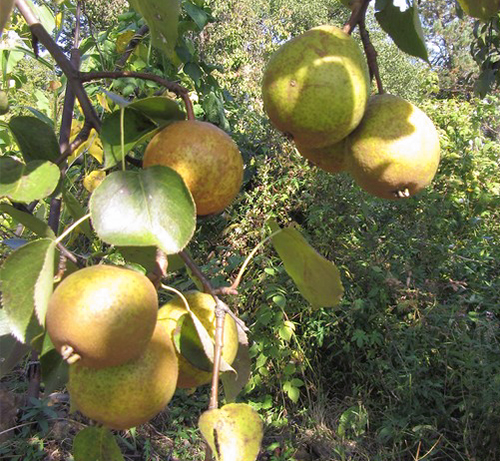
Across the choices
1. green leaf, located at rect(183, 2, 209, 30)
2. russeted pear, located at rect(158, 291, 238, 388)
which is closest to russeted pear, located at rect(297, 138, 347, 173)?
russeted pear, located at rect(158, 291, 238, 388)

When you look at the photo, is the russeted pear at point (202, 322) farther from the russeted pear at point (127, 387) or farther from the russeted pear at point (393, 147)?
the russeted pear at point (393, 147)

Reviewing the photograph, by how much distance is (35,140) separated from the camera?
64 cm

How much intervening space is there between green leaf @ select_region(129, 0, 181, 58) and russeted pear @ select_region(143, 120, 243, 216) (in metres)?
0.17

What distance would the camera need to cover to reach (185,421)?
8.79ft

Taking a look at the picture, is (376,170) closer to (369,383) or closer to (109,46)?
(369,383)

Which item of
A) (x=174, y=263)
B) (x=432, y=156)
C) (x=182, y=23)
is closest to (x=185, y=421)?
(x=182, y=23)

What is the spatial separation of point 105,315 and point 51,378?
20cm

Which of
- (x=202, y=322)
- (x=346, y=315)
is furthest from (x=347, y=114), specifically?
(x=346, y=315)

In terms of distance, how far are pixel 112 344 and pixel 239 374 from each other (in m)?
0.24

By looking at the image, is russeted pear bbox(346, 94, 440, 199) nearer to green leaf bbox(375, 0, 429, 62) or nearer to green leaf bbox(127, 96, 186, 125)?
green leaf bbox(375, 0, 429, 62)

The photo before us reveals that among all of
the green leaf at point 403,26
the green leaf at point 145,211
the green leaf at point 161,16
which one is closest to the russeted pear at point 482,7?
the green leaf at point 403,26

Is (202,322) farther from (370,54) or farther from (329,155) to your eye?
(370,54)

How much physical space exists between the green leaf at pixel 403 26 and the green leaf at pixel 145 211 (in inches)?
15.8

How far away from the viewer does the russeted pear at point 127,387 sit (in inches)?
19.7
